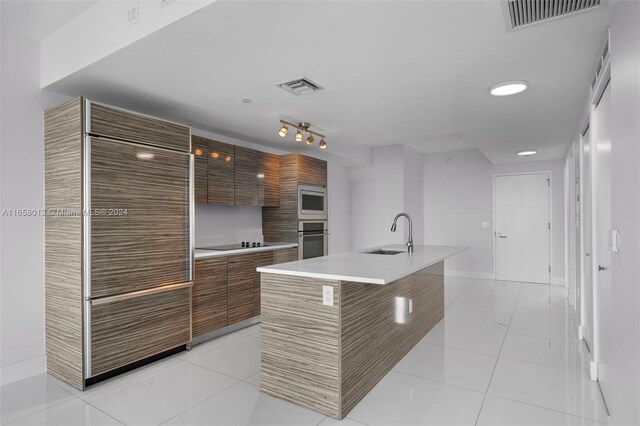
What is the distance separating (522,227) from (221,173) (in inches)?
220

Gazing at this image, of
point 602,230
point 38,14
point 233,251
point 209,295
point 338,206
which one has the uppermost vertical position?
point 38,14

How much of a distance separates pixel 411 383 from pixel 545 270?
16.9 feet

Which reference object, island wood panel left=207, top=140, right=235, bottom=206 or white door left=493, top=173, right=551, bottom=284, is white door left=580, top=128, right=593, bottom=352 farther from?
island wood panel left=207, top=140, right=235, bottom=206

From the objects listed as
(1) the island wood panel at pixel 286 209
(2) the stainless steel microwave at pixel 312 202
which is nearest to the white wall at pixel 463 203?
(2) the stainless steel microwave at pixel 312 202

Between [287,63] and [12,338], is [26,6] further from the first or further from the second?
[12,338]

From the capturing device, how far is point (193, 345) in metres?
3.38

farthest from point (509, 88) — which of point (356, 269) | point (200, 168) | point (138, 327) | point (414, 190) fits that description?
point (414, 190)

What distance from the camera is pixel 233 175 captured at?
413 cm

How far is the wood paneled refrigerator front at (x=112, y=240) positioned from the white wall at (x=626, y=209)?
3038 millimetres

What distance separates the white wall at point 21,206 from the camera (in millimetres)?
2576

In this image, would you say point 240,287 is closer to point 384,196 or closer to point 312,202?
point 312,202

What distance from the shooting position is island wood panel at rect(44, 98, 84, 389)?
2508 millimetres

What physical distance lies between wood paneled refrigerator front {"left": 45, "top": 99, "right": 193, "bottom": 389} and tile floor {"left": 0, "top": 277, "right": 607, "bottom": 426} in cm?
26

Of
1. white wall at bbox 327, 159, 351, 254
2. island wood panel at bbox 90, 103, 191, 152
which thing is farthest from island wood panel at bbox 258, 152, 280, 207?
white wall at bbox 327, 159, 351, 254
